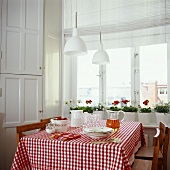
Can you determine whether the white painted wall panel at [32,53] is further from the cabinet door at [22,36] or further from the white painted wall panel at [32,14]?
the white painted wall panel at [32,14]

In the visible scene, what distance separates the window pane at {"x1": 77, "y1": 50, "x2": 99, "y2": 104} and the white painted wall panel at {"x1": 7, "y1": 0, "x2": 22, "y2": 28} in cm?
126

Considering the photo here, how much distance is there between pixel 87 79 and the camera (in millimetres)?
3670

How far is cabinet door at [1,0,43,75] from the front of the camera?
2.80m

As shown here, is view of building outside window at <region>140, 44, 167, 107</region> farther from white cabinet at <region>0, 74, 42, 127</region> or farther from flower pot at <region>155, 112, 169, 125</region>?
white cabinet at <region>0, 74, 42, 127</region>

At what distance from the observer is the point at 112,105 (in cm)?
346

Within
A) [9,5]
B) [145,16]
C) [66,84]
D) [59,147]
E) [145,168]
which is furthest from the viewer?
[66,84]

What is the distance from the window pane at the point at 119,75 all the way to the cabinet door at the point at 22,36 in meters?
1.16

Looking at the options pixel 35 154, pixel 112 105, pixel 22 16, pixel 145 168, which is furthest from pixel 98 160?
pixel 22 16

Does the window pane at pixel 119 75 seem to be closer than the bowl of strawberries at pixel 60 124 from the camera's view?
No

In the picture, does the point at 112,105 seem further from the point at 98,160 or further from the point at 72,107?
the point at 98,160

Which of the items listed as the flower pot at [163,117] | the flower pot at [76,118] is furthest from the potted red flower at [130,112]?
the flower pot at [76,118]

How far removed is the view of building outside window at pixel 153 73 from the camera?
10.2 ft

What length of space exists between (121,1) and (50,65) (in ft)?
5.01

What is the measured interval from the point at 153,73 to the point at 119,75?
1.74 feet
